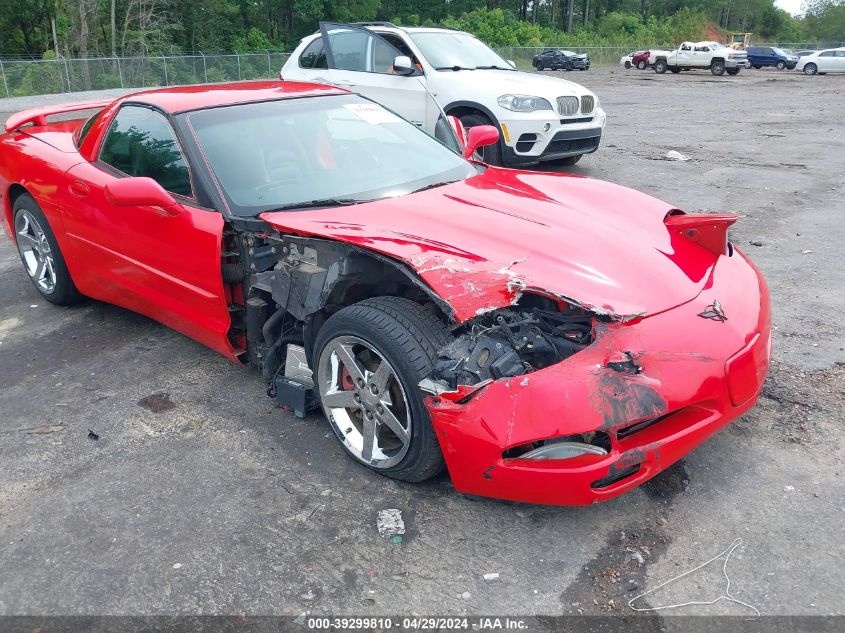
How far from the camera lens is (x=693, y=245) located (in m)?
3.28

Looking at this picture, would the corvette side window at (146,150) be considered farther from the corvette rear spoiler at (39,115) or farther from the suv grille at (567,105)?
the suv grille at (567,105)

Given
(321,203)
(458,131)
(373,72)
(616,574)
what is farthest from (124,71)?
(616,574)

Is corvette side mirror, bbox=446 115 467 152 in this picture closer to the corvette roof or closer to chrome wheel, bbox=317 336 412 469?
the corvette roof

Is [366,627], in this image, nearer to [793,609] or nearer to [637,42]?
[793,609]

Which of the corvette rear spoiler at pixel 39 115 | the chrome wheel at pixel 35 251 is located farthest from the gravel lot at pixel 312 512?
the corvette rear spoiler at pixel 39 115

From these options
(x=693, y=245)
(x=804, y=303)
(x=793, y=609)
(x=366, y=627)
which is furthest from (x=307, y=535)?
(x=804, y=303)

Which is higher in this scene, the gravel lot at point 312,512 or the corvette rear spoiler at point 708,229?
the corvette rear spoiler at point 708,229

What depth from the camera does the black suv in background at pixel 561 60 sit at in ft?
134

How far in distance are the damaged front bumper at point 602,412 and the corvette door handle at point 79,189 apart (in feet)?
9.10

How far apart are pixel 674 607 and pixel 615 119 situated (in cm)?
1457

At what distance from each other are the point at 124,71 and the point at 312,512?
27.4 meters

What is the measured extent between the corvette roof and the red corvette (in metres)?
0.02

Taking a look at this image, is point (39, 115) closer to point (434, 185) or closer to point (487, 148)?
point (434, 185)

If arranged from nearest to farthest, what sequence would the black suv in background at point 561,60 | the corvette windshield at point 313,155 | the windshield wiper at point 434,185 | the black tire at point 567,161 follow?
the corvette windshield at point 313,155, the windshield wiper at point 434,185, the black tire at point 567,161, the black suv in background at point 561,60
